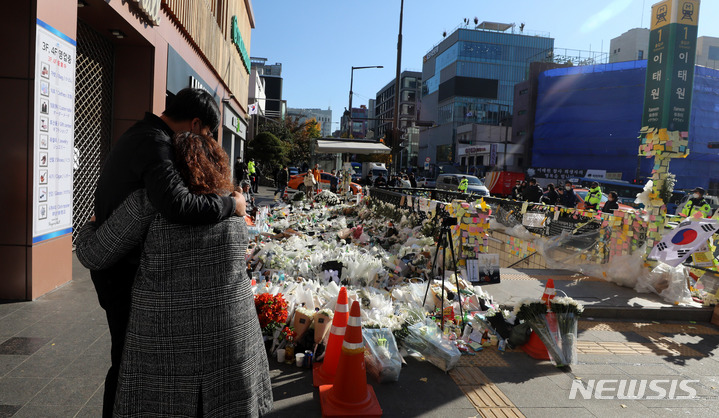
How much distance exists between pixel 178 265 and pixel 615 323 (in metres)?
5.74

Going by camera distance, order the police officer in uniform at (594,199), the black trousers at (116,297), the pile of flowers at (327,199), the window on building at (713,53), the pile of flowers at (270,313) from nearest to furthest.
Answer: the black trousers at (116,297)
the pile of flowers at (270,313)
the police officer in uniform at (594,199)
the pile of flowers at (327,199)
the window on building at (713,53)

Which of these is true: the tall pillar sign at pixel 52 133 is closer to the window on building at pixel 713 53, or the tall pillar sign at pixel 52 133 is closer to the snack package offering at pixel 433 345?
the snack package offering at pixel 433 345

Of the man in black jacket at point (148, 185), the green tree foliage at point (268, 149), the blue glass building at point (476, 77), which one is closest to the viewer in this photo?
the man in black jacket at point (148, 185)

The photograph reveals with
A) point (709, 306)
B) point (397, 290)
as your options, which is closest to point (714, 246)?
point (709, 306)

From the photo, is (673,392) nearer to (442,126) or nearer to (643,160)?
(643,160)

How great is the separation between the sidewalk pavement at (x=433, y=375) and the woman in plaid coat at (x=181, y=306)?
4.90 ft

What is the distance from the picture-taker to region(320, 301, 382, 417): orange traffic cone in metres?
3.20

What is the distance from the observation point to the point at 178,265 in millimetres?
1790

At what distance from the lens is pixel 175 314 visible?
5.93 ft

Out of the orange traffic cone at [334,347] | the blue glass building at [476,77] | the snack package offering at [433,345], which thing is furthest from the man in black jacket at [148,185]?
the blue glass building at [476,77]

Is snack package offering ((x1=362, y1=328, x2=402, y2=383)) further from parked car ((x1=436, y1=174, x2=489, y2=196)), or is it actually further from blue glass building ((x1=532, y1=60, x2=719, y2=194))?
blue glass building ((x1=532, y1=60, x2=719, y2=194))

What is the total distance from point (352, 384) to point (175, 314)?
5.76ft

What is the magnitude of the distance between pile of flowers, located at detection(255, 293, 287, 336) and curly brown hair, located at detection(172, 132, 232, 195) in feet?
8.09

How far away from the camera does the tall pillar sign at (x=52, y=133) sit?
4.91 m
